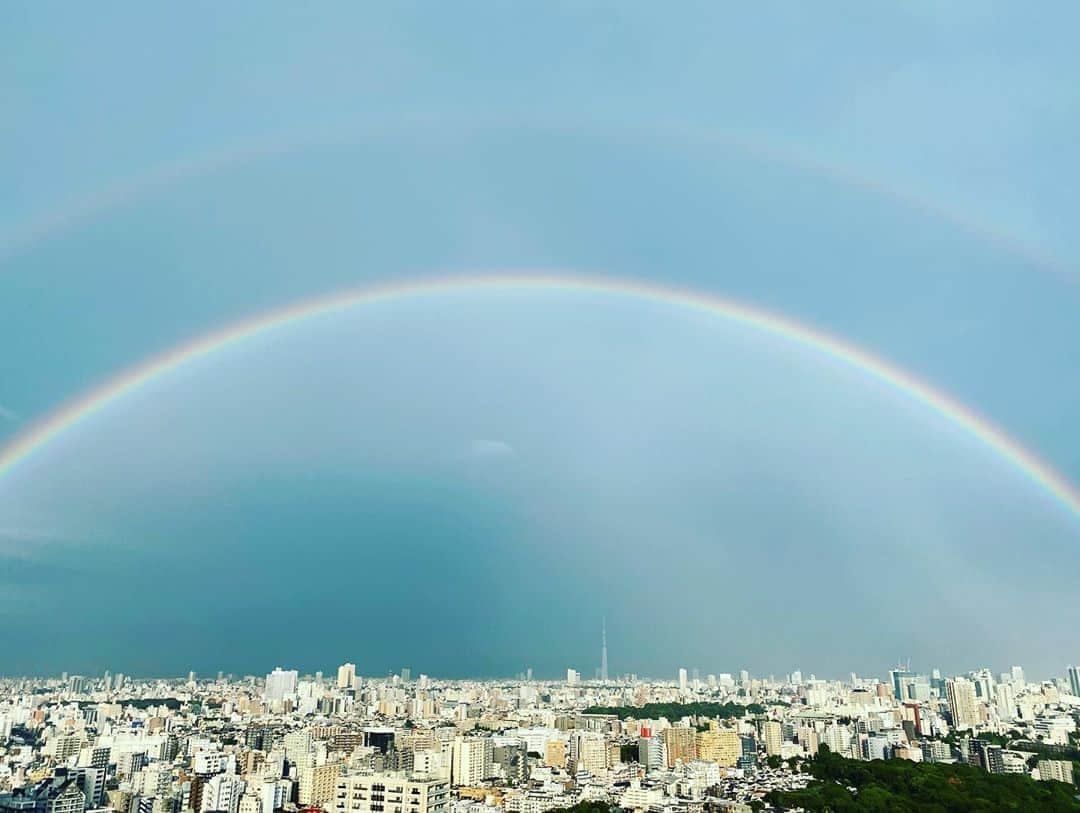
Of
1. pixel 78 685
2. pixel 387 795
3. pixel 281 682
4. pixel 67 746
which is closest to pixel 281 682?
pixel 281 682

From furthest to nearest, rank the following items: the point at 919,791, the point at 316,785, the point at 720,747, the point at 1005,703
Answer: the point at 1005,703 → the point at 720,747 → the point at 316,785 → the point at 919,791

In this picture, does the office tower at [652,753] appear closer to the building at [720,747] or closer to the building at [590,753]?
the building at [590,753]

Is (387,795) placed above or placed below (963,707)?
below

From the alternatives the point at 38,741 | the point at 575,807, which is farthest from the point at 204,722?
the point at 575,807

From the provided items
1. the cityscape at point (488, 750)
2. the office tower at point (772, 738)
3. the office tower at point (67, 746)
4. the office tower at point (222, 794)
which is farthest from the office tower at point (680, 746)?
the office tower at point (67, 746)

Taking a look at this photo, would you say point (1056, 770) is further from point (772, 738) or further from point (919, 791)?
point (772, 738)

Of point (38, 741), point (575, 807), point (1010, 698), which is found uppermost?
point (1010, 698)

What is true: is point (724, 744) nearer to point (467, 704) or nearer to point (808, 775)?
point (808, 775)
